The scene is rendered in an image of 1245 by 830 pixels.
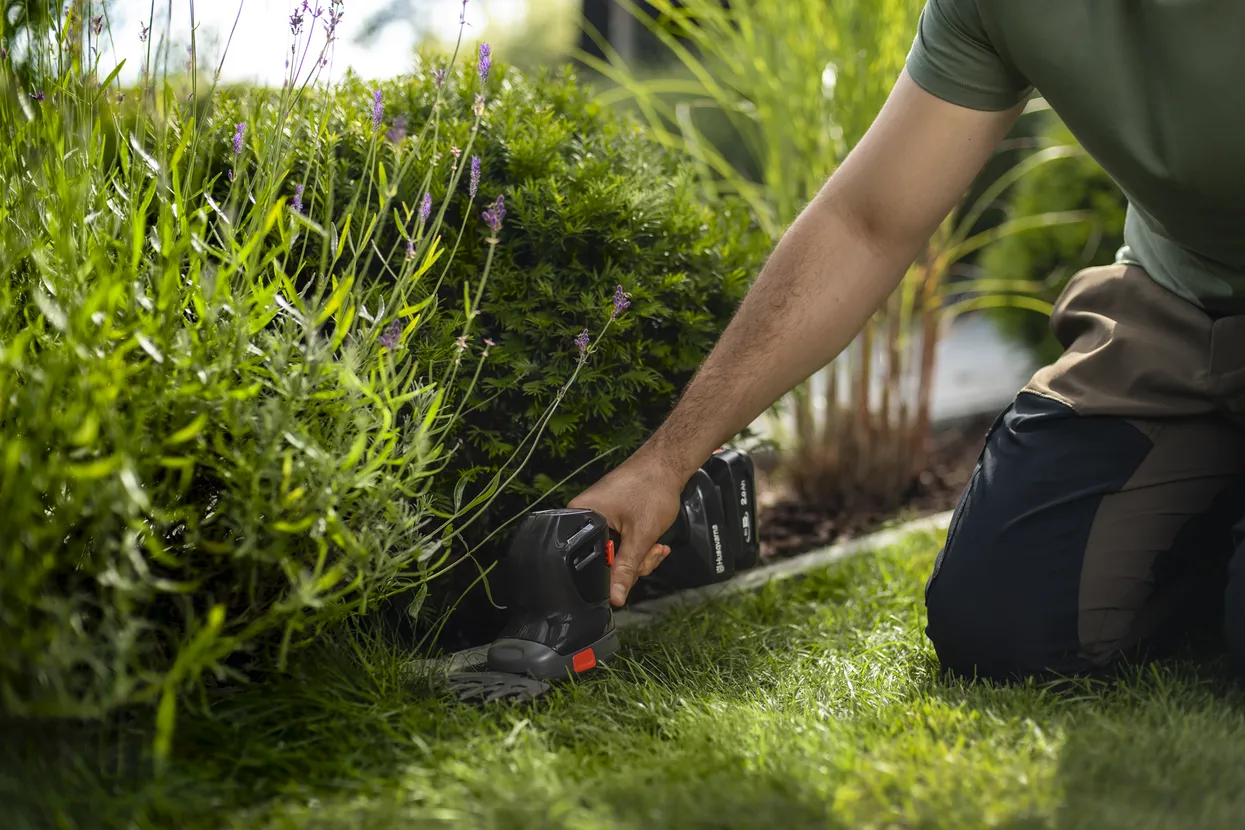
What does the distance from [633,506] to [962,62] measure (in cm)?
91

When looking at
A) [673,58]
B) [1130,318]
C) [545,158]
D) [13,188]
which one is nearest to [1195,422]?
[1130,318]

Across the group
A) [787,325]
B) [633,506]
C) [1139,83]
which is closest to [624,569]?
[633,506]

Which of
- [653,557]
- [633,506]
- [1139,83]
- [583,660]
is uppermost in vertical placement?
[1139,83]

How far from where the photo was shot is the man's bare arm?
5.71 feet

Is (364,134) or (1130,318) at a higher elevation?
(364,134)

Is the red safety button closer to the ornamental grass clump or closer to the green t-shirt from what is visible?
the ornamental grass clump

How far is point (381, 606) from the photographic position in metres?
1.74

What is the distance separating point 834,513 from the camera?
9.71 ft

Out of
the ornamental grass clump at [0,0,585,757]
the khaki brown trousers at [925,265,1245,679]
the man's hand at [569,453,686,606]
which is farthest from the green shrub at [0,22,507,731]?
the khaki brown trousers at [925,265,1245,679]

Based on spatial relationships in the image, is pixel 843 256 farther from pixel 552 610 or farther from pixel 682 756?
pixel 682 756

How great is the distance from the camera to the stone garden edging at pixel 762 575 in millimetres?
1783

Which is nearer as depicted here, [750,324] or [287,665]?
[287,665]

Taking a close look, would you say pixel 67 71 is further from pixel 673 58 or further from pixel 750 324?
pixel 673 58

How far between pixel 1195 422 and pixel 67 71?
6.07 feet
